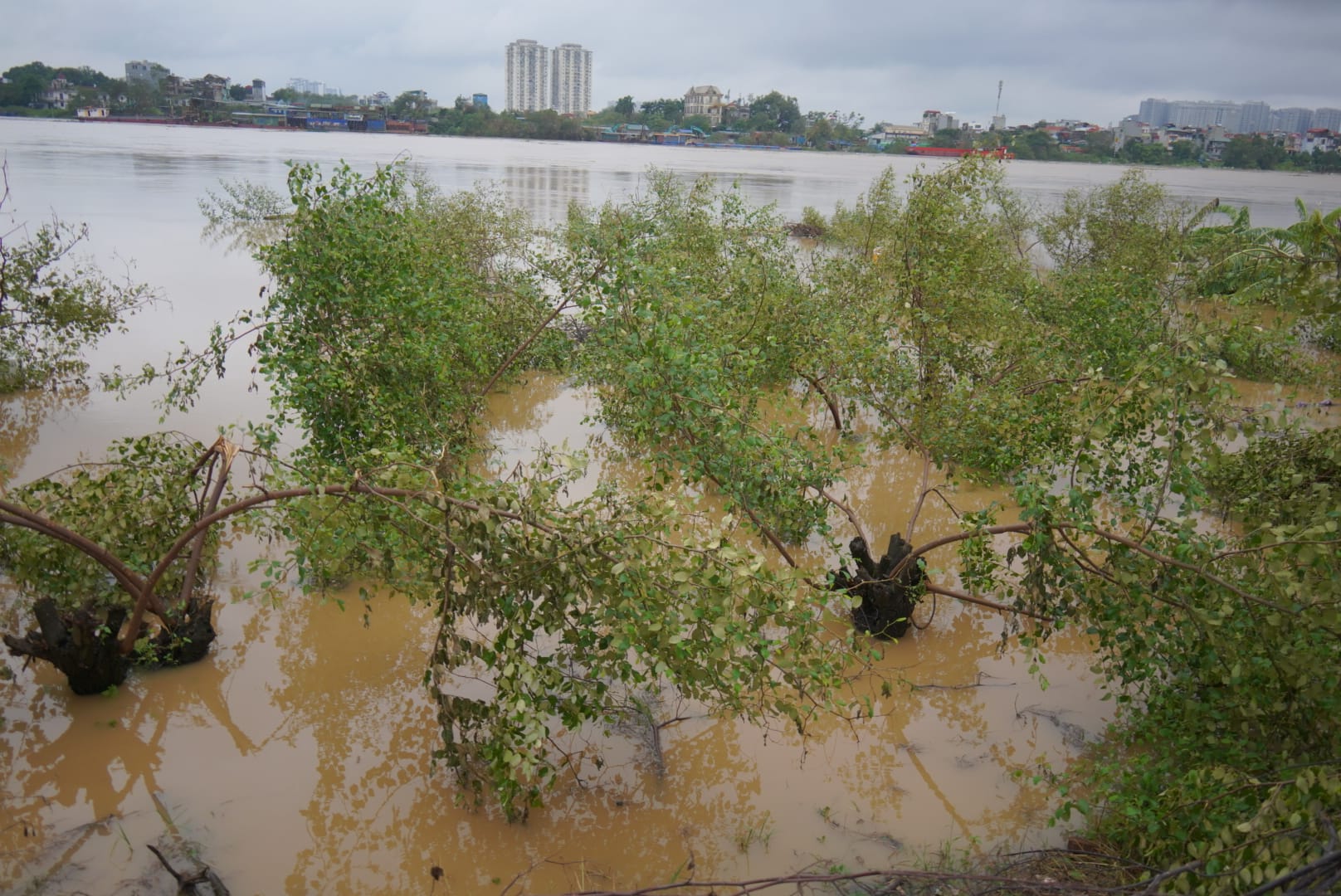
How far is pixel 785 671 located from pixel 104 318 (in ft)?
41.5

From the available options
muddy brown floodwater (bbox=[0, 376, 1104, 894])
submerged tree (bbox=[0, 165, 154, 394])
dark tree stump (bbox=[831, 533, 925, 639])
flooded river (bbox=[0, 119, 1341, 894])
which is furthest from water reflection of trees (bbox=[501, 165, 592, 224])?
muddy brown floodwater (bbox=[0, 376, 1104, 894])

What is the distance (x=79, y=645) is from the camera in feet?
22.6

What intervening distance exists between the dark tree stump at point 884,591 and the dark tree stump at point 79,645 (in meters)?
5.92

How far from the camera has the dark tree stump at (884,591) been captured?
8367 mm

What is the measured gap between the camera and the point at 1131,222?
883 inches

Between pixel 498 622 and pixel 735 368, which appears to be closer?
pixel 498 622

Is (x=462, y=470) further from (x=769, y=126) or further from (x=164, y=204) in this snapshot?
(x=769, y=126)

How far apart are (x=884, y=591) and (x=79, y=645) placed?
6.49m

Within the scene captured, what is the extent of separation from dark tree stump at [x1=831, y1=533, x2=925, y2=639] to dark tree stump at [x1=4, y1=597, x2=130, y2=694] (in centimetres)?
592

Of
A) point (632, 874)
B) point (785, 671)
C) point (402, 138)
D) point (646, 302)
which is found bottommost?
point (632, 874)

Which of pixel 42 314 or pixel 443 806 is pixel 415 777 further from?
Answer: pixel 42 314

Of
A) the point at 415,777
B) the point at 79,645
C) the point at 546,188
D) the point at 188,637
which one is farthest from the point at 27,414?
the point at 546,188

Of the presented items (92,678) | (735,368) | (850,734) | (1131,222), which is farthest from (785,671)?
(1131,222)

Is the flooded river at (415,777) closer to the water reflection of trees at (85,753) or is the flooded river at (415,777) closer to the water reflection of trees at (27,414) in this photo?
the water reflection of trees at (85,753)
